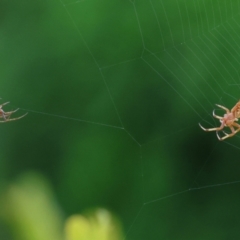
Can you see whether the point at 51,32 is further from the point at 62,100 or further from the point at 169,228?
the point at 169,228

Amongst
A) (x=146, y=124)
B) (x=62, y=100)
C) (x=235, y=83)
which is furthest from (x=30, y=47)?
(x=235, y=83)

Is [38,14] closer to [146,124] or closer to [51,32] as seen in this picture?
[51,32]

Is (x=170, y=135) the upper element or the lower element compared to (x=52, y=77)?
lower

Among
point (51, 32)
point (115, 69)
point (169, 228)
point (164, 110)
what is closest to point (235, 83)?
point (164, 110)

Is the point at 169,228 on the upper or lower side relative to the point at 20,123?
lower

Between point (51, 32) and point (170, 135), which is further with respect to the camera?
point (51, 32)

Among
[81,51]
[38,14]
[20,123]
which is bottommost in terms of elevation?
[20,123]
